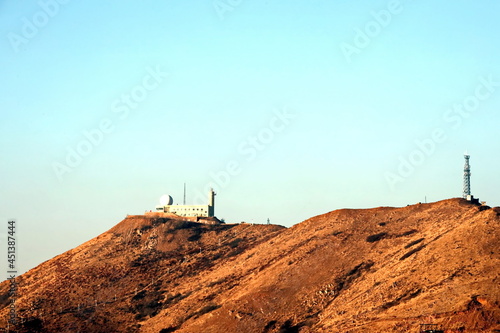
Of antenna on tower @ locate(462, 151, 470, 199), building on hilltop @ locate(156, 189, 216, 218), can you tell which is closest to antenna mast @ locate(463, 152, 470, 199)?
antenna on tower @ locate(462, 151, 470, 199)

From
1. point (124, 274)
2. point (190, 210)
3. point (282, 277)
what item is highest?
point (190, 210)

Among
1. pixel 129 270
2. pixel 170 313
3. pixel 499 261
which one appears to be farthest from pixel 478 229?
pixel 129 270

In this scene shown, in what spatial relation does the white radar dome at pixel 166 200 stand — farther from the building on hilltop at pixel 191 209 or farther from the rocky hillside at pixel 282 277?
the rocky hillside at pixel 282 277

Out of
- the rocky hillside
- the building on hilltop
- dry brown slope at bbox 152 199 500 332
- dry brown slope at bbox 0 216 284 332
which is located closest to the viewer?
dry brown slope at bbox 152 199 500 332

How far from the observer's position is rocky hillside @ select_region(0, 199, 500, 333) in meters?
66.7

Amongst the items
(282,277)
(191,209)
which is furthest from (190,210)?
(282,277)

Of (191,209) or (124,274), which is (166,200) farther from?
(124,274)

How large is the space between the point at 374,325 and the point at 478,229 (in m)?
19.8

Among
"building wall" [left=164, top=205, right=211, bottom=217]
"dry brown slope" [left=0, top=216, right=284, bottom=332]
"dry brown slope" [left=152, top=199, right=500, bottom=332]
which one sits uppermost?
"building wall" [left=164, top=205, right=211, bottom=217]

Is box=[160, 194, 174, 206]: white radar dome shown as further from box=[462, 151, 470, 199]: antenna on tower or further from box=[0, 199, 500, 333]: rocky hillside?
box=[462, 151, 470, 199]: antenna on tower

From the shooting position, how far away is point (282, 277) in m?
85.1

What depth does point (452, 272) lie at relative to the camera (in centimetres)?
6875

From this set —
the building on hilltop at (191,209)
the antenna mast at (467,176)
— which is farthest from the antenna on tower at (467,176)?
the building on hilltop at (191,209)

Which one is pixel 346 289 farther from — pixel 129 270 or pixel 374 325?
pixel 129 270
